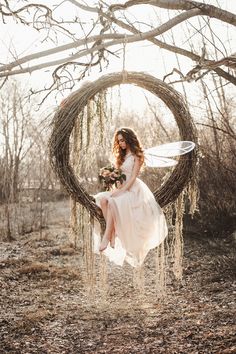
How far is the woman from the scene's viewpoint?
17.1ft

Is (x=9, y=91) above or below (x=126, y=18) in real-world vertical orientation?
above

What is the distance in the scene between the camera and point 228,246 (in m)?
11.7

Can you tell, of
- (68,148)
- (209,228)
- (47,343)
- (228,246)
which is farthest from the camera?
(209,228)

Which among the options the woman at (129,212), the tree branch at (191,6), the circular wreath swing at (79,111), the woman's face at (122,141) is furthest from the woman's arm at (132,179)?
the tree branch at (191,6)

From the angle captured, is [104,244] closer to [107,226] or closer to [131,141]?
[107,226]

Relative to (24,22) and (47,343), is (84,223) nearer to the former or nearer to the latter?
(47,343)

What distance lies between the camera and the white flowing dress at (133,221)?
521 cm

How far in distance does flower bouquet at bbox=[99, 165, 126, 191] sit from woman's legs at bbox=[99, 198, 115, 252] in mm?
204

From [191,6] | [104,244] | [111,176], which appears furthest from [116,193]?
[191,6]

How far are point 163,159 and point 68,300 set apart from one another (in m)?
3.98

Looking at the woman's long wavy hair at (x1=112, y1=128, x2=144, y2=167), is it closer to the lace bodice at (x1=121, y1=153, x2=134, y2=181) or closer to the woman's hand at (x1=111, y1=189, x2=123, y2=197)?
the lace bodice at (x1=121, y1=153, x2=134, y2=181)

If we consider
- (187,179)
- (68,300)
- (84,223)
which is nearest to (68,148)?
(84,223)

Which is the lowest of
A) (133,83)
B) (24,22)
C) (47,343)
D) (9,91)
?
(47,343)

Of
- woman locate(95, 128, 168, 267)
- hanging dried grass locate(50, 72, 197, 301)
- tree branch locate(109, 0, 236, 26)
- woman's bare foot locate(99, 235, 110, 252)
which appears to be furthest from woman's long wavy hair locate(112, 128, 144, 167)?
tree branch locate(109, 0, 236, 26)
